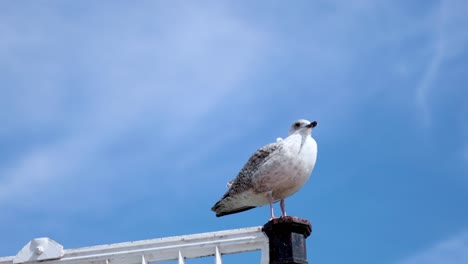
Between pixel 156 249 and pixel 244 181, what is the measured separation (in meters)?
1.63

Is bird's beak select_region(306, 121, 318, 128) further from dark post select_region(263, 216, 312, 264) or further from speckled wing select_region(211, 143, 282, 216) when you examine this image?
dark post select_region(263, 216, 312, 264)

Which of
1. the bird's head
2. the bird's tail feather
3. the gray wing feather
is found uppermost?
the bird's head

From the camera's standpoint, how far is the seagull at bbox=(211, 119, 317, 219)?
34.4ft

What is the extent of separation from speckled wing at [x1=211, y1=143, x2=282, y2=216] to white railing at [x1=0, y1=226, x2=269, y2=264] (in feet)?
3.14

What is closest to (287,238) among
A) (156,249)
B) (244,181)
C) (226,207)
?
(244,181)

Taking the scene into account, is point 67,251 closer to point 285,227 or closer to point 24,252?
point 24,252

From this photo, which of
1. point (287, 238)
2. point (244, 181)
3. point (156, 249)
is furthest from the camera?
point (244, 181)

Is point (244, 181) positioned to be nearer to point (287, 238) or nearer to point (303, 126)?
point (303, 126)

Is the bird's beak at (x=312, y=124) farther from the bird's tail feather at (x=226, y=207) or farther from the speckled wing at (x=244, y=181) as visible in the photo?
the bird's tail feather at (x=226, y=207)

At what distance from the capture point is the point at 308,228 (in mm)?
9984

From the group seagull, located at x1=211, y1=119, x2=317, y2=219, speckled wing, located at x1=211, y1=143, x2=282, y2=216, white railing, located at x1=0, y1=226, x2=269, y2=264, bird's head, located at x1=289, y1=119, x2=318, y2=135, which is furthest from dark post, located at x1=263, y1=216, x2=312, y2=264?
bird's head, located at x1=289, y1=119, x2=318, y2=135

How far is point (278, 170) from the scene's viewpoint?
34.3 ft

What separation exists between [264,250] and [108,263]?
230 centimetres

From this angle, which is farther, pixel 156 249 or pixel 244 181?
pixel 244 181
